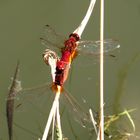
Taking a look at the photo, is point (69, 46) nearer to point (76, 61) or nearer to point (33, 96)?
point (33, 96)

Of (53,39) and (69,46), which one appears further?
(53,39)

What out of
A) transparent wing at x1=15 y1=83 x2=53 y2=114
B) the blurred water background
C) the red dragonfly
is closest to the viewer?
the red dragonfly

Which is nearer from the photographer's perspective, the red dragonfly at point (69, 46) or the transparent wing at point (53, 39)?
the red dragonfly at point (69, 46)

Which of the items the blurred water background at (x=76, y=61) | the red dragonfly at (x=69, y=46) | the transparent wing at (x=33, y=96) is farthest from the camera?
the blurred water background at (x=76, y=61)

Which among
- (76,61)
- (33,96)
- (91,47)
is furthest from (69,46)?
(76,61)

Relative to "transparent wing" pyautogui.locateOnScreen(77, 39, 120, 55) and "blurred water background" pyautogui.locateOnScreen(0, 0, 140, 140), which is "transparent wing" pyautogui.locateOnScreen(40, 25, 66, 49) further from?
"blurred water background" pyautogui.locateOnScreen(0, 0, 140, 140)

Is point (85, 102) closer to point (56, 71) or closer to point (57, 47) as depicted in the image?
point (57, 47)

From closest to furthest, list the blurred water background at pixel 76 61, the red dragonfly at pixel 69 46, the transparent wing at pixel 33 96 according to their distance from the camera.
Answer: the red dragonfly at pixel 69 46
the transparent wing at pixel 33 96
the blurred water background at pixel 76 61

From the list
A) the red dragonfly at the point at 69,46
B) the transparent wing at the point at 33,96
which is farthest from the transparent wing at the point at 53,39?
the transparent wing at the point at 33,96

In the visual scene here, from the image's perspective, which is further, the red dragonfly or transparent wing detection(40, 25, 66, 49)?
transparent wing detection(40, 25, 66, 49)

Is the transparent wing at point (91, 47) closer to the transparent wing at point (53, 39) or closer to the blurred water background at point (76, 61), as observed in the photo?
the transparent wing at point (53, 39)

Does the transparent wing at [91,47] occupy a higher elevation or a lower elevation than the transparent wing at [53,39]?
lower

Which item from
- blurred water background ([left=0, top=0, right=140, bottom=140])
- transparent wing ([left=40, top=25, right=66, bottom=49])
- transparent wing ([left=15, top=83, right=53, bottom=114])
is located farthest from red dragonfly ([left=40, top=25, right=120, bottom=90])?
blurred water background ([left=0, top=0, right=140, bottom=140])
